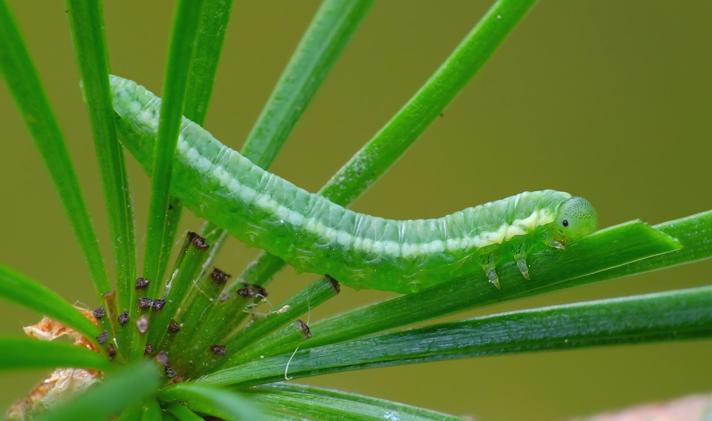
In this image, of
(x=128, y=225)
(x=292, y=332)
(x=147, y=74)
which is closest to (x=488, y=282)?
(x=292, y=332)

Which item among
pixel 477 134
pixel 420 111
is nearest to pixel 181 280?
pixel 420 111

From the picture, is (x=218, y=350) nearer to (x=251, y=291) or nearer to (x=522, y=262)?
(x=251, y=291)

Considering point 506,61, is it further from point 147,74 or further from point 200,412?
point 200,412

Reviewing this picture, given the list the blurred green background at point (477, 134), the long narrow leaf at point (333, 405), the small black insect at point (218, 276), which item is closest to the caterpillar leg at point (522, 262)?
the long narrow leaf at point (333, 405)

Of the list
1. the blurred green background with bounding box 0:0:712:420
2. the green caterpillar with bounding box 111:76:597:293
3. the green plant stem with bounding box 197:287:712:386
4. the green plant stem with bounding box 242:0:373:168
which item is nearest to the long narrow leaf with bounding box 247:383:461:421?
the green plant stem with bounding box 197:287:712:386

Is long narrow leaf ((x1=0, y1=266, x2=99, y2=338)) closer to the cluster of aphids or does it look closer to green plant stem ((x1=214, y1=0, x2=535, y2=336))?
the cluster of aphids

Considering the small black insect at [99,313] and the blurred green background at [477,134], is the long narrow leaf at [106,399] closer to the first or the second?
the small black insect at [99,313]
